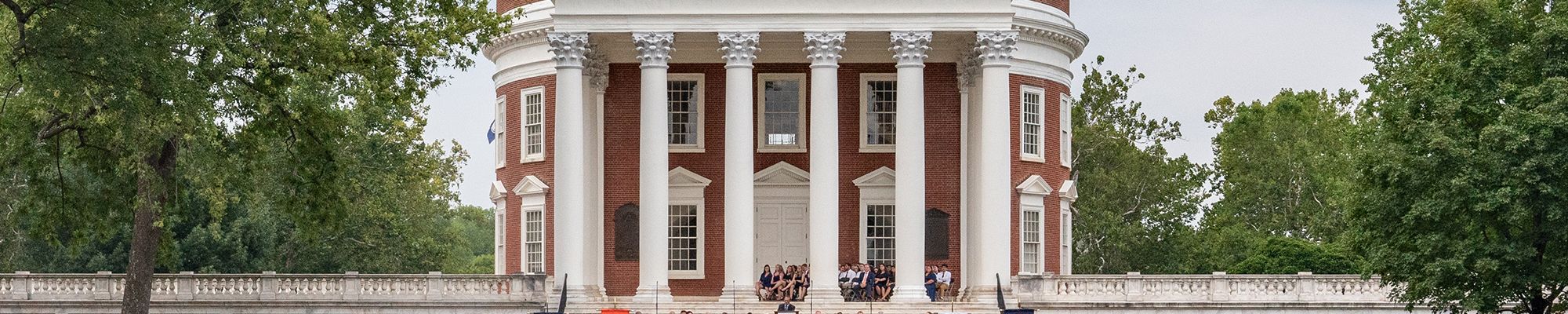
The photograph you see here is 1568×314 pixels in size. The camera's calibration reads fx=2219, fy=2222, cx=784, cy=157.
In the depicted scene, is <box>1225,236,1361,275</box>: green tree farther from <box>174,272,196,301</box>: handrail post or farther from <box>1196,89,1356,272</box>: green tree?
<box>174,272,196,301</box>: handrail post

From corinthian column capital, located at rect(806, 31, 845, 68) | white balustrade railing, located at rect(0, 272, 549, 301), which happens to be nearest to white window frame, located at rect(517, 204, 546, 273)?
white balustrade railing, located at rect(0, 272, 549, 301)

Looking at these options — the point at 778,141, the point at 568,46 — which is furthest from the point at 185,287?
the point at 778,141

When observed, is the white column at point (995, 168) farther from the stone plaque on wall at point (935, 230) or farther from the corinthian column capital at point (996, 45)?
the stone plaque on wall at point (935, 230)

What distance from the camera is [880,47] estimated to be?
2221 inches

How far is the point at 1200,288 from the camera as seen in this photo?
168 ft

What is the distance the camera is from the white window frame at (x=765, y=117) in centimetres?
5800

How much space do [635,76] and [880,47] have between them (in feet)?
21.5

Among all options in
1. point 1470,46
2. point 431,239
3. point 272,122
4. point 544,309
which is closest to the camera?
point 272,122

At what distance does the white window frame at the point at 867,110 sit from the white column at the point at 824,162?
567cm

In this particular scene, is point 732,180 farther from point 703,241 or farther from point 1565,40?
point 1565,40

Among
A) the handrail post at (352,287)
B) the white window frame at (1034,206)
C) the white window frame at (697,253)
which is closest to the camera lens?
the handrail post at (352,287)

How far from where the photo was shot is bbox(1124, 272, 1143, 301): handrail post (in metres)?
51.1

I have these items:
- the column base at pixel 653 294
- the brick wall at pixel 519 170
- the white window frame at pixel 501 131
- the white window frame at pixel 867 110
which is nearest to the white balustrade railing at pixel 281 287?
the column base at pixel 653 294

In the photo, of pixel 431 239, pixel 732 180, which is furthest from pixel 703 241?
pixel 431 239
